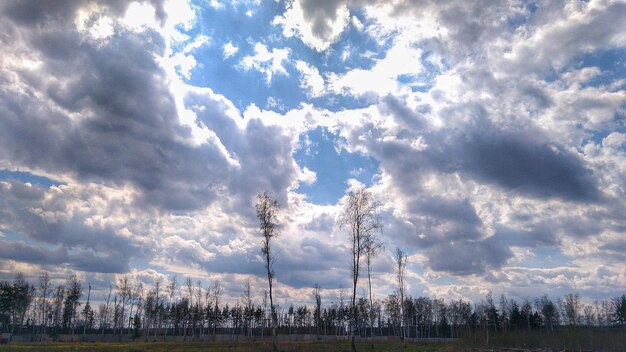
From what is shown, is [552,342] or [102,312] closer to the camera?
[552,342]

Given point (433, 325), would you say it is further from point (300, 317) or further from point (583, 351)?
point (583, 351)

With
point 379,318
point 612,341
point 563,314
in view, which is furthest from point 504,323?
point 612,341

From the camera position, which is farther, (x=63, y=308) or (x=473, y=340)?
(x=63, y=308)

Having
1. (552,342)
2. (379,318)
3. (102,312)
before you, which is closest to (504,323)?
(379,318)

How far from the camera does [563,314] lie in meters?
140

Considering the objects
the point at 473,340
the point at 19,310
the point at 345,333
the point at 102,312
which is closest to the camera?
the point at 473,340

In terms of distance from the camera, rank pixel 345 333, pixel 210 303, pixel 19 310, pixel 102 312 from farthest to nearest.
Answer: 1. pixel 345 333
2. pixel 102 312
3. pixel 210 303
4. pixel 19 310

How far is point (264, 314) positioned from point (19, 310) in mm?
67255

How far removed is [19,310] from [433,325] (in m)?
130

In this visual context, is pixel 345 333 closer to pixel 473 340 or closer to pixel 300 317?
pixel 300 317

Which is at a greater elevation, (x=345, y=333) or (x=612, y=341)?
(x=612, y=341)

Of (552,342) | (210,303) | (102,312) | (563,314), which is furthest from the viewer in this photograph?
(102,312)

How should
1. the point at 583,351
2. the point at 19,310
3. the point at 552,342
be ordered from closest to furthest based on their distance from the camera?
the point at 583,351
the point at 552,342
the point at 19,310

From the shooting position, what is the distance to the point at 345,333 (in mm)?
159125
